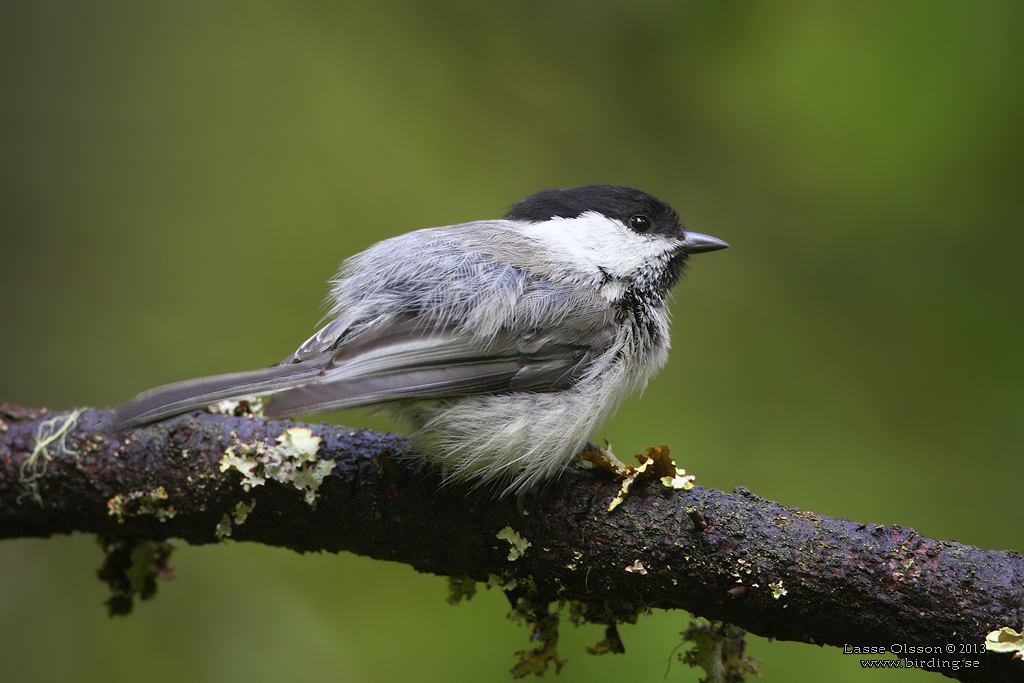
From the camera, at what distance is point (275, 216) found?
306 cm

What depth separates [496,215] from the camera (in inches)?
113

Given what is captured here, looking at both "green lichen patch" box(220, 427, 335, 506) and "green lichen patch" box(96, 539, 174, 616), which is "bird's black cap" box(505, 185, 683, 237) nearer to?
"green lichen patch" box(220, 427, 335, 506)

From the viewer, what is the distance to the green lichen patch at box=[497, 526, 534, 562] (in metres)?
1.46

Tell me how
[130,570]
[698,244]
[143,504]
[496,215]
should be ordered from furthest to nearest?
[496,215] < [698,244] < [130,570] < [143,504]

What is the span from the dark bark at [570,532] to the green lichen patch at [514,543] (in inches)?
0.4

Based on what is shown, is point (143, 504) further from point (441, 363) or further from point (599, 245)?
point (599, 245)

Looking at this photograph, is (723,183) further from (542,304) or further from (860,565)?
(860,565)

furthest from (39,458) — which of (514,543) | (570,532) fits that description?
(570,532)

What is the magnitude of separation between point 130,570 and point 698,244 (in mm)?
1589

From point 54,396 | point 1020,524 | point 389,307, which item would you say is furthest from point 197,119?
point 1020,524

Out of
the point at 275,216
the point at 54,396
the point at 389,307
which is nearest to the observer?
the point at 389,307

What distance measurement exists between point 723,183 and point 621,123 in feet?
1.53

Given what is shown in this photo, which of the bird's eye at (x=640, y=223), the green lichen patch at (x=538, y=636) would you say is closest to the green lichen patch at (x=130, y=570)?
the green lichen patch at (x=538, y=636)

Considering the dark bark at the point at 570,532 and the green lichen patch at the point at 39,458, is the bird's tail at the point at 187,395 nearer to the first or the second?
the dark bark at the point at 570,532
